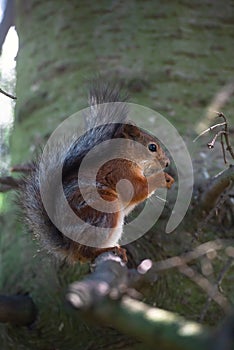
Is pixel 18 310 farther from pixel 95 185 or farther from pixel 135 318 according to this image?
pixel 135 318

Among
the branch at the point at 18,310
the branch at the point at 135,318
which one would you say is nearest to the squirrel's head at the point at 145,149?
the branch at the point at 18,310

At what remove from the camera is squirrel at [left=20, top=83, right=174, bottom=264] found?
1.14 metres

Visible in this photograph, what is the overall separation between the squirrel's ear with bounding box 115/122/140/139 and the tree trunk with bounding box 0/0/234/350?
110 mm

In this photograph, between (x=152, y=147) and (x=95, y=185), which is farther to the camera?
(x=152, y=147)

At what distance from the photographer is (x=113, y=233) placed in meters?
1.15

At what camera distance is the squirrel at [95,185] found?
1.14 metres

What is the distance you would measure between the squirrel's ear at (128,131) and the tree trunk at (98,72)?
11 centimetres

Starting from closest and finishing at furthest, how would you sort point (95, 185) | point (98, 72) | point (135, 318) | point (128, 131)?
point (135, 318) < point (95, 185) < point (128, 131) < point (98, 72)

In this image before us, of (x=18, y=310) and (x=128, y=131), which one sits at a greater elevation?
(x=128, y=131)

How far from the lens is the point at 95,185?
124 centimetres

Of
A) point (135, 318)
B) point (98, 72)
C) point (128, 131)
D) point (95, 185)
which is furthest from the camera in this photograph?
point (98, 72)

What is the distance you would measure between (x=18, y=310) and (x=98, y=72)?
70 cm

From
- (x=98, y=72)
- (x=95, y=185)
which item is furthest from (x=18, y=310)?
(x=98, y=72)

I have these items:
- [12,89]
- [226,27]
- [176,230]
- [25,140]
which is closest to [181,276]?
[176,230]
